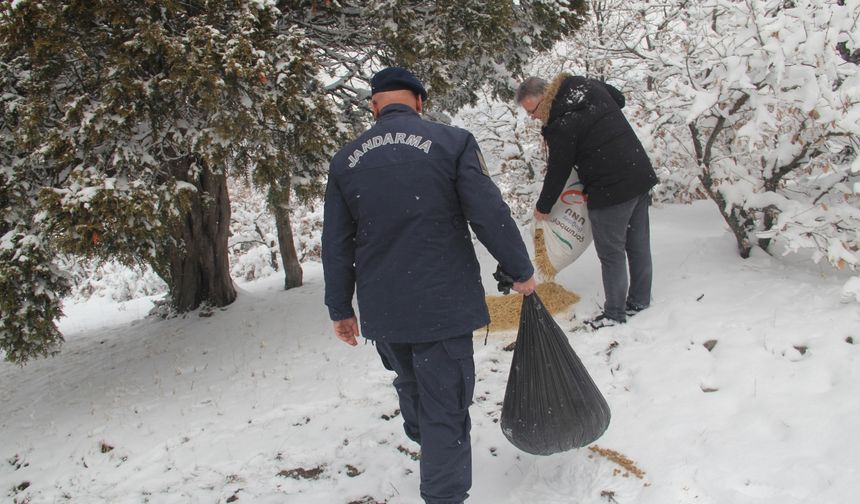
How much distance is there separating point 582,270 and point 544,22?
2851 millimetres

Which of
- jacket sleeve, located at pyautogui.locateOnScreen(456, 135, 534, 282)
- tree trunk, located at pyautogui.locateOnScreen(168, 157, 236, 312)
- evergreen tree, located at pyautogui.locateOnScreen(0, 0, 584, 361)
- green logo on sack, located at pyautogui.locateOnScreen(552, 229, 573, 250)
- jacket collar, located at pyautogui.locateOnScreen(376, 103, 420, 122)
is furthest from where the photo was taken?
tree trunk, located at pyautogui.locateOnScreen(168, 157, 236, 312)

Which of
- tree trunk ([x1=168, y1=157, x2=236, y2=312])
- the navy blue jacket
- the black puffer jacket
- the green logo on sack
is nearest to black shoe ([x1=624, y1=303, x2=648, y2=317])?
the green logo on sack

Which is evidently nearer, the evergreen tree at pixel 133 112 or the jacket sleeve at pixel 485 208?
the jacket sleeve at pixel 485 208

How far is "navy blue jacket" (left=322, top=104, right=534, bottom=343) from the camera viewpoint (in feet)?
7.27

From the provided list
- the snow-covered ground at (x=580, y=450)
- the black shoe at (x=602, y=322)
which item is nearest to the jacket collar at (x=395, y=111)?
the snow-covered ground at (x=580, y=450)

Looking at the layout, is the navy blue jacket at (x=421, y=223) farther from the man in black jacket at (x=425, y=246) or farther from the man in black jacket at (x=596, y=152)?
the man in black jacket at (x=596, y=152)

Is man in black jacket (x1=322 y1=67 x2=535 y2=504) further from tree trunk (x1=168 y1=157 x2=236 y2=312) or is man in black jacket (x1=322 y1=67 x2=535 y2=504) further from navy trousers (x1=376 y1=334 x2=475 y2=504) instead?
tree trunk (x1=168 y1=157 x2=236 y2=312)

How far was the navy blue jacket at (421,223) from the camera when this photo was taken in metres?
2.22

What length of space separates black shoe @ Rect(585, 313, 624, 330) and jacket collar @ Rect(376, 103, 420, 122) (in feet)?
7.46

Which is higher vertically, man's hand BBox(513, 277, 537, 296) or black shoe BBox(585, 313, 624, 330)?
man's hand BBox(513, 277, 537, 296)

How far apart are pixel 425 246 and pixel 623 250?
2.00m

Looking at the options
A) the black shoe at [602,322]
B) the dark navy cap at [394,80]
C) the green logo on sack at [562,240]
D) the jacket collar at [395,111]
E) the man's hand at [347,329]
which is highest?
the dark navy cap at [394,80]

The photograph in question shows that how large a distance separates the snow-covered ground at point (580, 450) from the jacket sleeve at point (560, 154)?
1.06 meters

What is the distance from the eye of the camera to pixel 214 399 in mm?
4438
